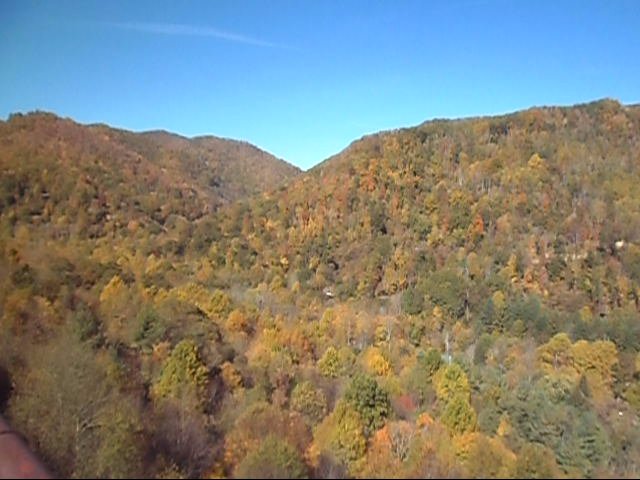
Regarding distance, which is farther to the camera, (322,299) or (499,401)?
(322,299)

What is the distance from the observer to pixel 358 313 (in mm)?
56531

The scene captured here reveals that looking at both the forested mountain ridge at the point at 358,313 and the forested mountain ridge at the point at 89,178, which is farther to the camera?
the forested mountain ridge at the point at 89,178

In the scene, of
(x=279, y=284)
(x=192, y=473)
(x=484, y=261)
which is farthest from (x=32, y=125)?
(x=192, y=473)

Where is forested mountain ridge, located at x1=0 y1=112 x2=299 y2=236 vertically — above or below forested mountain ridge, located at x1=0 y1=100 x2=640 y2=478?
above

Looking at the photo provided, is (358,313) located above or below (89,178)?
below

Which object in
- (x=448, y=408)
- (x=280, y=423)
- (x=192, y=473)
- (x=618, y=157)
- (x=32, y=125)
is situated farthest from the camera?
(x=618, y=157)

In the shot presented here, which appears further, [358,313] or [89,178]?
[89,178]

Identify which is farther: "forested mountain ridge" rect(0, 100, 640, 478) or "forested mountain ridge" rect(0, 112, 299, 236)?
"forested mountain ridge" rect(0, 112, 299, 236)

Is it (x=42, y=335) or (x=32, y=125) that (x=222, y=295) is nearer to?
(x=42, y=335)

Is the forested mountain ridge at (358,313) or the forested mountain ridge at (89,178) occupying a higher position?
the forested mountain ridge at (89,178)

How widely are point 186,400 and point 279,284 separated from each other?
4916cm

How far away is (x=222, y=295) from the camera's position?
151 feet

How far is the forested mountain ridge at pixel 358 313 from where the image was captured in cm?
1301

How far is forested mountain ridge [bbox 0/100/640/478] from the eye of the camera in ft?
42.7
